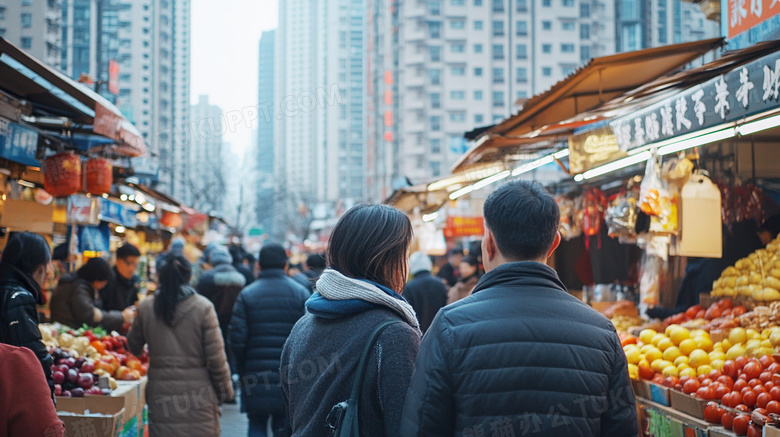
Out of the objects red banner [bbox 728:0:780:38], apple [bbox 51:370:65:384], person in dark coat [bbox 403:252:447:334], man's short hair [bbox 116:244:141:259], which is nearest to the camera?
apple [bbox 51:370:65:384]

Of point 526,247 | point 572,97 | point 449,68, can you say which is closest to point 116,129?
point 572,97

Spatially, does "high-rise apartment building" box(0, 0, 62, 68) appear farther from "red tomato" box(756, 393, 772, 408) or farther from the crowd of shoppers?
"red tomato" box(756, 393, 772, 408)

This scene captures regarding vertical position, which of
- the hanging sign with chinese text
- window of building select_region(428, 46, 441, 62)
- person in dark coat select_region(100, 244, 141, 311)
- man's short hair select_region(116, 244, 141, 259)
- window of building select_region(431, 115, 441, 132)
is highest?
window of building select_region(428, 46, 441, 62)

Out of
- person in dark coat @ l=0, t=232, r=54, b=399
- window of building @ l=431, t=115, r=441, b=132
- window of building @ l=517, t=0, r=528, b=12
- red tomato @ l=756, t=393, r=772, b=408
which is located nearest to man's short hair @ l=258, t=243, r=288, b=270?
person in dark coat @ l=0, t=232, r=54, b=399

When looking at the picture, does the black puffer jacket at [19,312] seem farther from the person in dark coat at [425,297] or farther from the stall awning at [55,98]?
the person in dark coat at [425,297]

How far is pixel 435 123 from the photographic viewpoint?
84.6m

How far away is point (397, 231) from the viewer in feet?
8.67

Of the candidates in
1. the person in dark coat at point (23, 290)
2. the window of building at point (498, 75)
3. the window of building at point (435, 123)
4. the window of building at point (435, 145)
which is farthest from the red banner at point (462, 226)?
the window of building at point (498, 75)

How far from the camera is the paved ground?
8.88 m

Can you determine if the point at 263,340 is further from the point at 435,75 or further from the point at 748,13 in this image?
the point at 435,75

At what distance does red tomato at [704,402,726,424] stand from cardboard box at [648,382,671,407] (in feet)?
1.66

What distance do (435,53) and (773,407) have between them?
84095 mm

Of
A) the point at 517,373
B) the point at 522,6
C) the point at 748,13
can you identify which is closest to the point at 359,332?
the point at 517,373

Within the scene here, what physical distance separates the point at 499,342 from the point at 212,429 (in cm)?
432
